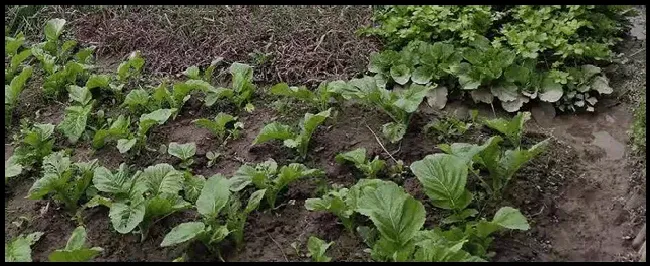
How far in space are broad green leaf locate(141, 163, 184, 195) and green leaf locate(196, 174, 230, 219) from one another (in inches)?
7.2

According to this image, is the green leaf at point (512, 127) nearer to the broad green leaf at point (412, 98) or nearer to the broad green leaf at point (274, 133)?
the broad green leaf at point (412, 98)

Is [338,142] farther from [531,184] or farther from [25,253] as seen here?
[25,253]

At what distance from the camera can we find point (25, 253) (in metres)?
3.24

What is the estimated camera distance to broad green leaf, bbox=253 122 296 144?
3.82 m

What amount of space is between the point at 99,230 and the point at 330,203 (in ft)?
3.53

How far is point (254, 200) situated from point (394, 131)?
0.86 metres

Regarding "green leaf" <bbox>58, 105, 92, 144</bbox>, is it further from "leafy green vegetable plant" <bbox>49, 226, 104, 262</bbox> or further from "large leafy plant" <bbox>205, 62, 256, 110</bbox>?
"leafy green vegetable plant" <bbox>49, 226, 104, 262</bbox>

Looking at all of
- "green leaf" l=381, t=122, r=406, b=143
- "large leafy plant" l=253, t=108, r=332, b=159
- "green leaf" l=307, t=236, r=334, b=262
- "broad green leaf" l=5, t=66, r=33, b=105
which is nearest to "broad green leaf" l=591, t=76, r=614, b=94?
"green leaf" l=381, t=122, r=406, b=143

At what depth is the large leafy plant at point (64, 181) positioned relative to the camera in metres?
3.54

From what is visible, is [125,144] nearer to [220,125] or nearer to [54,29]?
[220,125]

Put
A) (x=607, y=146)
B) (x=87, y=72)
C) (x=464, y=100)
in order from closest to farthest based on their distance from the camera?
(x=607, y=146), (x=464, y=100), (x=87, y=72)

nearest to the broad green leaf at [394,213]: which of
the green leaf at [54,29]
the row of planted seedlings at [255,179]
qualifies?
the row of planted seedlings at [255,179]

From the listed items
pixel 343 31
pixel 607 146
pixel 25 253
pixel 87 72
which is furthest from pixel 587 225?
pixel 87 72

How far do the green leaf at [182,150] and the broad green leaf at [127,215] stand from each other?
49 centimetres
